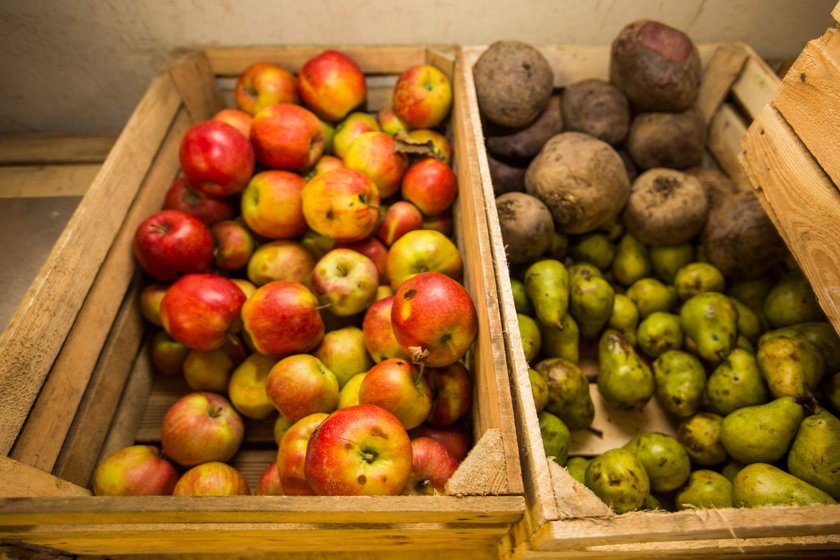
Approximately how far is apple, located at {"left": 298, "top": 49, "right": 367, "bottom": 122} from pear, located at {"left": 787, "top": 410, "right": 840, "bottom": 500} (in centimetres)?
187

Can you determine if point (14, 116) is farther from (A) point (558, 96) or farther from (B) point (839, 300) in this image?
(B) point (839, 300)

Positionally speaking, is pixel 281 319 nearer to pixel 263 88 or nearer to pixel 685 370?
pixel 263 88

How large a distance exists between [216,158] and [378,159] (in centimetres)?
55

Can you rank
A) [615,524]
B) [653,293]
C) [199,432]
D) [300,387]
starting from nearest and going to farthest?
[615,524]
[300,387]
[199,432]
[653,293]

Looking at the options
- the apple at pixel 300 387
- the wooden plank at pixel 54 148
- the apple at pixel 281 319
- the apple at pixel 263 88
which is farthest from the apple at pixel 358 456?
the wooden plank at pixel 54 148

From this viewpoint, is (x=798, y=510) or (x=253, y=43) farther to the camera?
→ (x=253, y=43)

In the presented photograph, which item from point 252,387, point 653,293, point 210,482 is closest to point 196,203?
point 252,387

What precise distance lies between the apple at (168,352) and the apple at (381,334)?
685 mm

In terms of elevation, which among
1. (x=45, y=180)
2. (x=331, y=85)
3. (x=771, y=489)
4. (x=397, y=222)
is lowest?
(x=45, y=180)

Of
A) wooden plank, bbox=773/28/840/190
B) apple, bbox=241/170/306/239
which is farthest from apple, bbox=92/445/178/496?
wooden plank, bbox=773/28/840/190

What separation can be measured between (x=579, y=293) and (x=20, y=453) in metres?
1.68

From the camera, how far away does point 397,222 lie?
175 cm

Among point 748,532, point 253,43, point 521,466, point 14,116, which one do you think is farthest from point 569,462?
point 14,116

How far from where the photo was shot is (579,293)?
1.72 m
